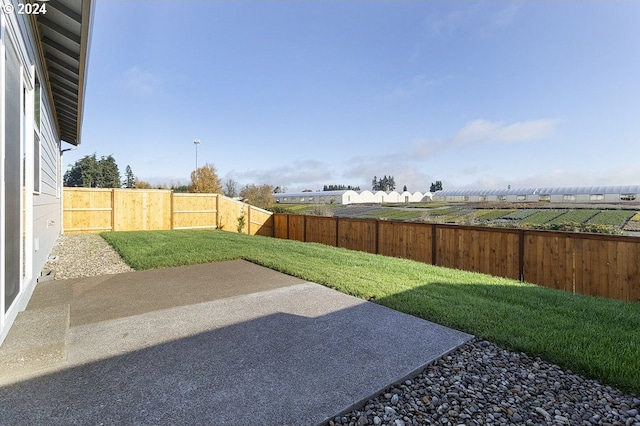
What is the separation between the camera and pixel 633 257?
19.3ft

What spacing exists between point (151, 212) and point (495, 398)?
45.7 ft

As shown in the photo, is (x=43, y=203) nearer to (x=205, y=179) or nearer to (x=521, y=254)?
(x=521, y=254)

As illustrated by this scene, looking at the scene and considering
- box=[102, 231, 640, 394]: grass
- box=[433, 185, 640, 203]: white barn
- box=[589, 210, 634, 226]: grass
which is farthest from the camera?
box=[433, 185, 640, 203]: white barn

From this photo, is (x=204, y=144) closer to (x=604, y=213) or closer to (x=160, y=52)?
(x=160, y=52)

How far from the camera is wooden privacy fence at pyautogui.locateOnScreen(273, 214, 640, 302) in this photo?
6066mm

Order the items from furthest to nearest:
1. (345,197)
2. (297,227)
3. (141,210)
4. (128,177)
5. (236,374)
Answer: (128,177) → (345,197) → (297,227) → (141,210) → (236,374)

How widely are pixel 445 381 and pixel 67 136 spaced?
12600 mm

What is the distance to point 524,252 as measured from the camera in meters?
7.41

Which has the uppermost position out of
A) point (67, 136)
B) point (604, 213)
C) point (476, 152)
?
point (476, 152)

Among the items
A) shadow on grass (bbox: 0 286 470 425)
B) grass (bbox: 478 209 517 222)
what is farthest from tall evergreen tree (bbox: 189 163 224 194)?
shadow on grass (bbox: 0 286 470 425)

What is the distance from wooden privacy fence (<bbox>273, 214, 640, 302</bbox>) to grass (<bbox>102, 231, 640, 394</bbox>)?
174cm

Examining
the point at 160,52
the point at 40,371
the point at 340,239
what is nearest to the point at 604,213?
the point at 340,239

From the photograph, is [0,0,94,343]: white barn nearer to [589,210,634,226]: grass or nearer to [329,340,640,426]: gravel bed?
[329,340,640,426]: gravel bed

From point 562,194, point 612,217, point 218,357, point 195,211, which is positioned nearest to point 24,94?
point 218,357
